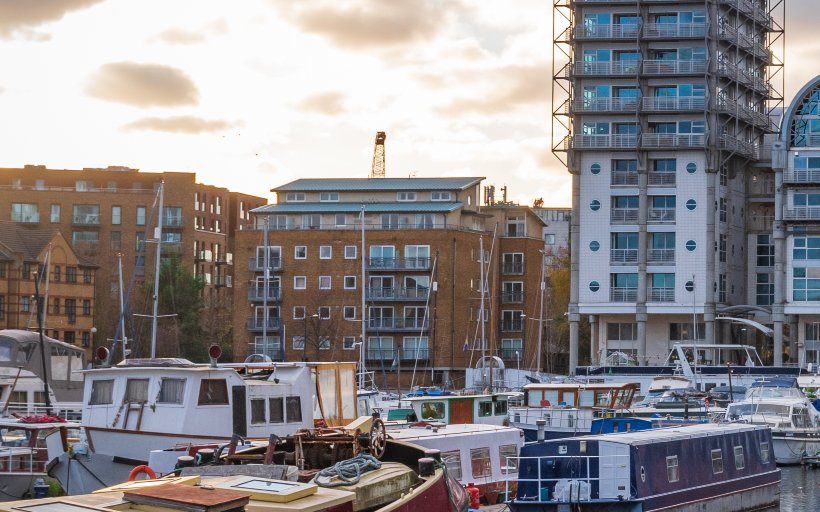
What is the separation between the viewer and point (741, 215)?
95062mm

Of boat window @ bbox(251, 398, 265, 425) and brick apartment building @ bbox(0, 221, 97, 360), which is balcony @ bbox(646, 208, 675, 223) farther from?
boat window @ bbox(251, 398, 265, 425)

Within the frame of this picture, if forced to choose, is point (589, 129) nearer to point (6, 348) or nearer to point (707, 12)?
point (707, 12)

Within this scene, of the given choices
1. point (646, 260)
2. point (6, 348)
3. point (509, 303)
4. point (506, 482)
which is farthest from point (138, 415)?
point (509, 303)

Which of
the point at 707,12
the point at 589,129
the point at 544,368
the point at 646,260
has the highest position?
the point at 707,12

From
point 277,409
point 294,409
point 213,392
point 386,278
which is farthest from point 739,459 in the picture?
point 386,278

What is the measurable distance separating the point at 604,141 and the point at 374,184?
21352 mm

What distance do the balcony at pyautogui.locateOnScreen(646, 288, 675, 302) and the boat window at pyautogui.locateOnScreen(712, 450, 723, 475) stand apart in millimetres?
54718

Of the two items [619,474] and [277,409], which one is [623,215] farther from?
[277,409]

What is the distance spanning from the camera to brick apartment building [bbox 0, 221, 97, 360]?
88.2 metres

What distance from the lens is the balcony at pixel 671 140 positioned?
85.9m

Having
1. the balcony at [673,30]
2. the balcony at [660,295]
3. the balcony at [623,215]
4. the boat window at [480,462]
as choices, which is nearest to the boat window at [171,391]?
the boat window at [480,462]

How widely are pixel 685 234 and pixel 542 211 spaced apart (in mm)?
91337

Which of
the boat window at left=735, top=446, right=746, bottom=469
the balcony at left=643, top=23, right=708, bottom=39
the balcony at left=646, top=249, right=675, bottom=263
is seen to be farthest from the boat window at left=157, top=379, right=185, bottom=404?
the balcony at left=643, top=23, right=708, bottom=39

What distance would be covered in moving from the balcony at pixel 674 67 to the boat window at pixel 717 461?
2262 inches
